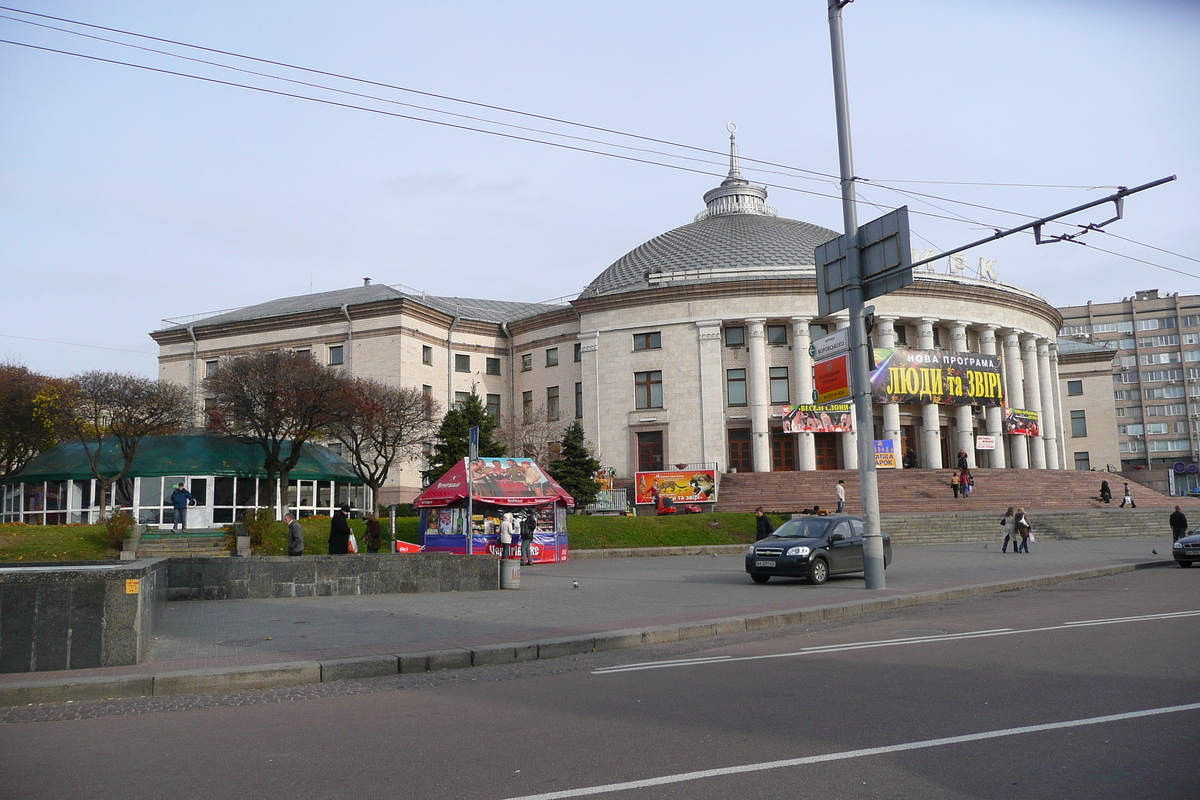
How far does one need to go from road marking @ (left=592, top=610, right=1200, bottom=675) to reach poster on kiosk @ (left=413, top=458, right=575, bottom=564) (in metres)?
14.9

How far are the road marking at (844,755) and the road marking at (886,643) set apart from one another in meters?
4.02

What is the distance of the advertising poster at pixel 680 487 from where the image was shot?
135 feet

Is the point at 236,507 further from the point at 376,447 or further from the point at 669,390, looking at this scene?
the point at 669,390

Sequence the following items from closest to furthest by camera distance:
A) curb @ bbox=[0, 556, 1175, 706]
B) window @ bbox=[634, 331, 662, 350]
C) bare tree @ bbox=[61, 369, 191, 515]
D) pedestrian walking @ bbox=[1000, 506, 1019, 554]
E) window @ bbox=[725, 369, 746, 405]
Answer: curb @ bbox=[0, 556, 1175, 706]
pedestrian walking @ bbox=[1000, 506, 1019, 554]
bare tree @ bbox=[61, 369, 191, 515]
window @ bbox=[725, 369, 746, 405]
window @ bbox=[634, 331, 662, 350]

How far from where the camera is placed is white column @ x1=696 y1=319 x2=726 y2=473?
46.9m

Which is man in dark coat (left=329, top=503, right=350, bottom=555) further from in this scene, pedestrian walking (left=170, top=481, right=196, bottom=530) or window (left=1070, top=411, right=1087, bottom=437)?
window (left=1070, top=411, right=1087, bottom=437)

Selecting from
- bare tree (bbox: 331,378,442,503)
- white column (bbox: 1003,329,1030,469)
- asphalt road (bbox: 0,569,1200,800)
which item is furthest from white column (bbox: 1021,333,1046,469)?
asphalt road (bbox: 0,569,1200,800)

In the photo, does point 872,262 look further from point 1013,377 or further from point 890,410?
point 1013,377

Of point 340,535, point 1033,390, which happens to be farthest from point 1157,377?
point 340,535

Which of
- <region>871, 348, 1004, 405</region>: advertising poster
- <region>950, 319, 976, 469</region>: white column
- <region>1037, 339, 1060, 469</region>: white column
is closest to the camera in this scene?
<region>871, 348, 1004, 405</region>: advertising poster

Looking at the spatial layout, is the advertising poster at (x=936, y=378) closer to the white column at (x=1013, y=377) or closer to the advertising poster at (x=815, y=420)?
the advertising poster at (x=815, y=420)

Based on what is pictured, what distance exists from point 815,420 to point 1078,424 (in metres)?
36.7

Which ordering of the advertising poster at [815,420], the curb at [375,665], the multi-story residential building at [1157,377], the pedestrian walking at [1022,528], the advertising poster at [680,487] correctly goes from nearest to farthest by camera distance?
1. the curb at [375,665]
2. the pedestrian walking at [1022,528]
3. the advertising poster at [680,487]
4. the advertising poster at [815,420]
5. the multi-story residential building at [1157,377]

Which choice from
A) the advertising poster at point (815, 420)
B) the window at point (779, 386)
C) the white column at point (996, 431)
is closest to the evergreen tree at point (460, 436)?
the advertising poster at point (815, 420)
